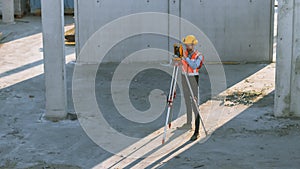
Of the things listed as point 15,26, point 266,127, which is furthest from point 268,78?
point 15,26

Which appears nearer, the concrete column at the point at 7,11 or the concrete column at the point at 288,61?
the concrete column at the point at 288,61

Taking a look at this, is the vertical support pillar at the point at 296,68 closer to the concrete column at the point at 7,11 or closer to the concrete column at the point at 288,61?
the concrete column at the point at 288,61

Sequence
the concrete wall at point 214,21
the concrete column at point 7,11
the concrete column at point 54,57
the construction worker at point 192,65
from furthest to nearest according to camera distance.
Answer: the concrete column at point 7,11
the concrete wall at point 214,21
the concrete column at point 54,57
the construction worker at point 192,65

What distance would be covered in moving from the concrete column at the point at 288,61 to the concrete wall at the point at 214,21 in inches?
223

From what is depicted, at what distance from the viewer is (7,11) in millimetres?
22828

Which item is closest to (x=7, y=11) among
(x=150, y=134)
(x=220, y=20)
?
(x=220, y=20)

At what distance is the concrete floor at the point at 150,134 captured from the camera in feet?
29.6

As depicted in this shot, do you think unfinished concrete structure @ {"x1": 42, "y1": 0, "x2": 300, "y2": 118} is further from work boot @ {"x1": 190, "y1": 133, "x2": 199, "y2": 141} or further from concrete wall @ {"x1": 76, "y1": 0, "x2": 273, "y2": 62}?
work boot @ {"x1": 190, "y1": 133, "x2": 199, "y2": 141}

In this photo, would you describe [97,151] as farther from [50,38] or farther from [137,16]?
[137,16]

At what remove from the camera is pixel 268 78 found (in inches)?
584

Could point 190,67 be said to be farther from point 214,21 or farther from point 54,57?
point 214,21

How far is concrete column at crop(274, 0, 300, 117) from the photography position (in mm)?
10914

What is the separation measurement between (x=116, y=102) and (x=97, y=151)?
10.3ft

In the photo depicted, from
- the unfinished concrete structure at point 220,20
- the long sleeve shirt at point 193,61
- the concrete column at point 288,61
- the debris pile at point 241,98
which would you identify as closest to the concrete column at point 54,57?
the long sleeve shirt at point 193,61
